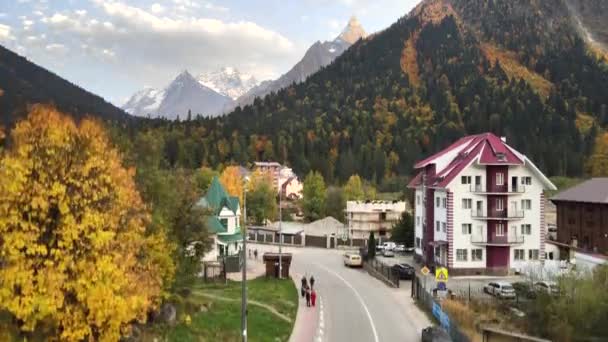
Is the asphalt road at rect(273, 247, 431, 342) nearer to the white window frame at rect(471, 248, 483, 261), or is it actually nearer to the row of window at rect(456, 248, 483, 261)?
the row of window at rect(456, 248, 483, 261)

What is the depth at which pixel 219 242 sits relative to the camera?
191 ft

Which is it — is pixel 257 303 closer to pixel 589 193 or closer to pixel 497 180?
pixel 497 180

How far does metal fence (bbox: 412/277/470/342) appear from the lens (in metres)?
28.6

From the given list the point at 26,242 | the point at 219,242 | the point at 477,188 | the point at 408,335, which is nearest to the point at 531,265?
the point at 477,188

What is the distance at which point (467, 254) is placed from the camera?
53.4 m

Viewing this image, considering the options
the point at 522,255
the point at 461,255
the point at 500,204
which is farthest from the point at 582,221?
the point at 461,255

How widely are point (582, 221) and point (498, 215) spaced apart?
13766 millimetres

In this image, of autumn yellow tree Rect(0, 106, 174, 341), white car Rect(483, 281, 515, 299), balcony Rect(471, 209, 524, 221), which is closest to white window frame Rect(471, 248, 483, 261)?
balcony Rect(471, 209, 524, 221)

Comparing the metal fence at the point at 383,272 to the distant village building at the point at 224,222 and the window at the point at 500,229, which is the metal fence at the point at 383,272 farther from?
the distant village building at the point at 224,222

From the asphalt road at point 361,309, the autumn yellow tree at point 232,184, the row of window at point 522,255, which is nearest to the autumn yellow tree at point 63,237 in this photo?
the asphalt road at point 361,309

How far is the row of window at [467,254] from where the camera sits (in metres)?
53.3

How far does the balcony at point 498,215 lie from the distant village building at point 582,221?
21.0 ft

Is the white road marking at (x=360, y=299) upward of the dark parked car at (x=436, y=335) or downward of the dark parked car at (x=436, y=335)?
downward

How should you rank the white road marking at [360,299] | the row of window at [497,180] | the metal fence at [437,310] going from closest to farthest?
the metal fence at [437,310] → the white road marking at [360,299] → the row of window at [497,180]
